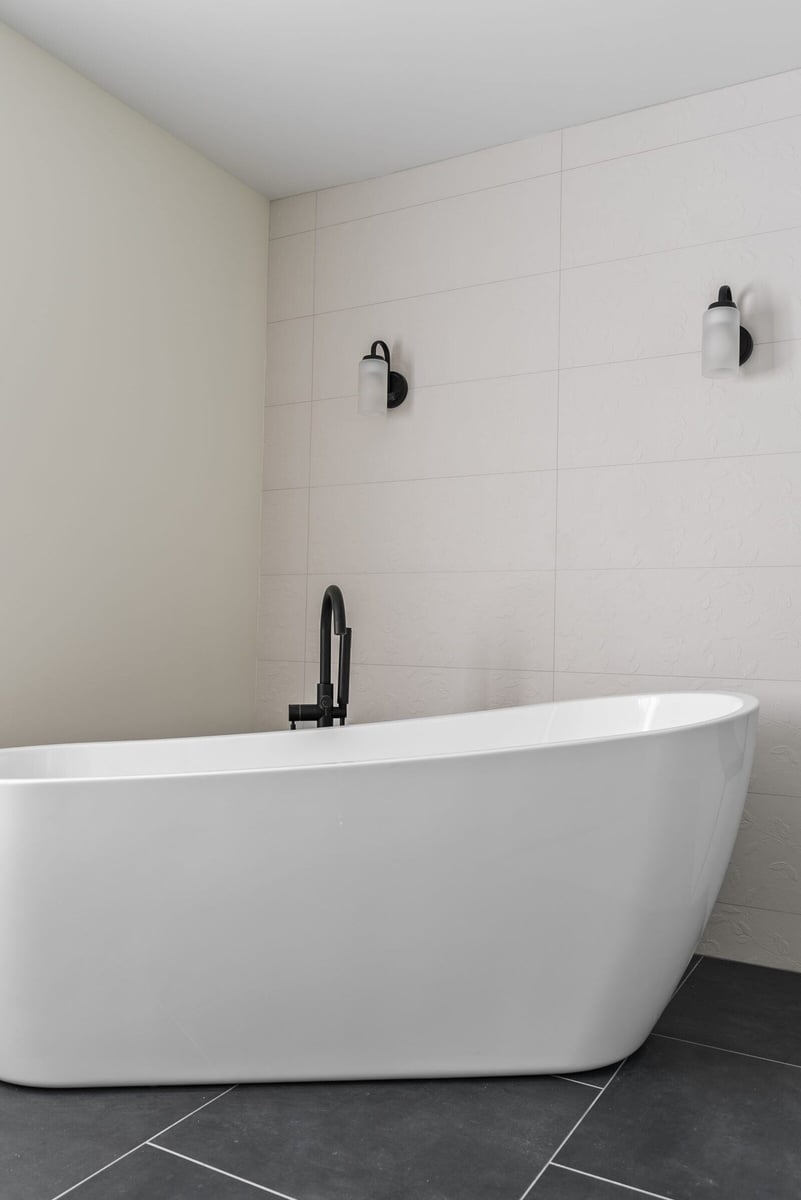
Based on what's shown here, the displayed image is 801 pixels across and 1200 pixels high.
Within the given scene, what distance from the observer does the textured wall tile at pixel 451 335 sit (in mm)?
2646

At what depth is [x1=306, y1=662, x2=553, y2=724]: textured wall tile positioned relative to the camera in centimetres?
261

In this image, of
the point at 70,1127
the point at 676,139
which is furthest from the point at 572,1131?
the point at 676,139

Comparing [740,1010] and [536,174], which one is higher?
[536,174]

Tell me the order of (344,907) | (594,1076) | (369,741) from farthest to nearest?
(369,741), (594,1076), (344,907)

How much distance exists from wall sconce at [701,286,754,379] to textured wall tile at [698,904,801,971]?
1.30 meters

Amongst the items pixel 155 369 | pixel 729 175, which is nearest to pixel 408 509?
pixel 155 369

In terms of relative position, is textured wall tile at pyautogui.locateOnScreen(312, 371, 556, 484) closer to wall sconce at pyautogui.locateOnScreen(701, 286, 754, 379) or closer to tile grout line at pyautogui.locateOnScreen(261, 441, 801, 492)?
tile grout line at pyautogui.locateOnScreen(261, 441, 801, 492)

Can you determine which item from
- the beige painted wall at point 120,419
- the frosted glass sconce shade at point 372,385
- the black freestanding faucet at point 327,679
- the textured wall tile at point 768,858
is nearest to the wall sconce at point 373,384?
the frosted glass sconce shade at point 372,385

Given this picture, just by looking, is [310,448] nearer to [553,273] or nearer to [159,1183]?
[553,273]

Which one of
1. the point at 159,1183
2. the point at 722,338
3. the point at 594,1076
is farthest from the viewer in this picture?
the point at 722,338

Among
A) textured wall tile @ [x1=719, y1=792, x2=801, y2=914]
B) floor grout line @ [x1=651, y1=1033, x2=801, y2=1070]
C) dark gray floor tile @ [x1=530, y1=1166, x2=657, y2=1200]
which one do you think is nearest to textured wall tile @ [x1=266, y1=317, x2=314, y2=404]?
textured wall tile @ [x1=719, y1=792, x2=801, y2=914]

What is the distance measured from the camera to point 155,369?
8.80ft

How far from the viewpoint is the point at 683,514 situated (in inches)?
94.8

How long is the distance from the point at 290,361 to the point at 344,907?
200cm
